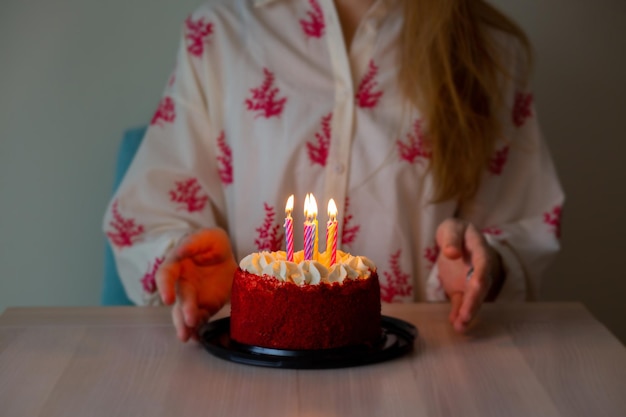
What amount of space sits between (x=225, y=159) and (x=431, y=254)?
0.39 meters

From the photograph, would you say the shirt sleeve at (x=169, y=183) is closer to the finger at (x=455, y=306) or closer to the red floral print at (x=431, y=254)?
the red floral print at (x=431, y=254)

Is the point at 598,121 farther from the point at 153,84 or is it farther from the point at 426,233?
the point at 153,84

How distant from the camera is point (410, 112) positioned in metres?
1.56

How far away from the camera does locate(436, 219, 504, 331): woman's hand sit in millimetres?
1117

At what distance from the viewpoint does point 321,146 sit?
156 cm

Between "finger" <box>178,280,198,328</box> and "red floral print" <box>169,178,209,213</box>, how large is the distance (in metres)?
0.45

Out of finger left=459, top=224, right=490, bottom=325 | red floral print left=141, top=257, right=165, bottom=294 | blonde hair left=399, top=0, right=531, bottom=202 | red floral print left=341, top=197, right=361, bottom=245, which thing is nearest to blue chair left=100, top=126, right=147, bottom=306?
red floral print left=141, top=257, right=165, bottom=294

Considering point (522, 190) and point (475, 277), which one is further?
point (522, 190)

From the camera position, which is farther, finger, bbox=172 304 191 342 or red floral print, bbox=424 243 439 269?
red floral print, bbox=424 243 439 269

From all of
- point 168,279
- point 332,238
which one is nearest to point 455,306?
point 332,238

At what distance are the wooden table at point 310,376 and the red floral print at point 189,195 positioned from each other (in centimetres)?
42

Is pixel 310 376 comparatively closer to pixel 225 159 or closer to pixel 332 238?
pixel 332 238

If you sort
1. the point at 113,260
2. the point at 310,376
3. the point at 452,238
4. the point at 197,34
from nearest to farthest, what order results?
the point at 310,376 → the point at 452,238 → the point at 197,34 → the point at 113,260

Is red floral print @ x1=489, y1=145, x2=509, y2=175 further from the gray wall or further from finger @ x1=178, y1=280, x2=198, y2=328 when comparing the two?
finger @ x1=178, y1=280, x2=198, y2=328
